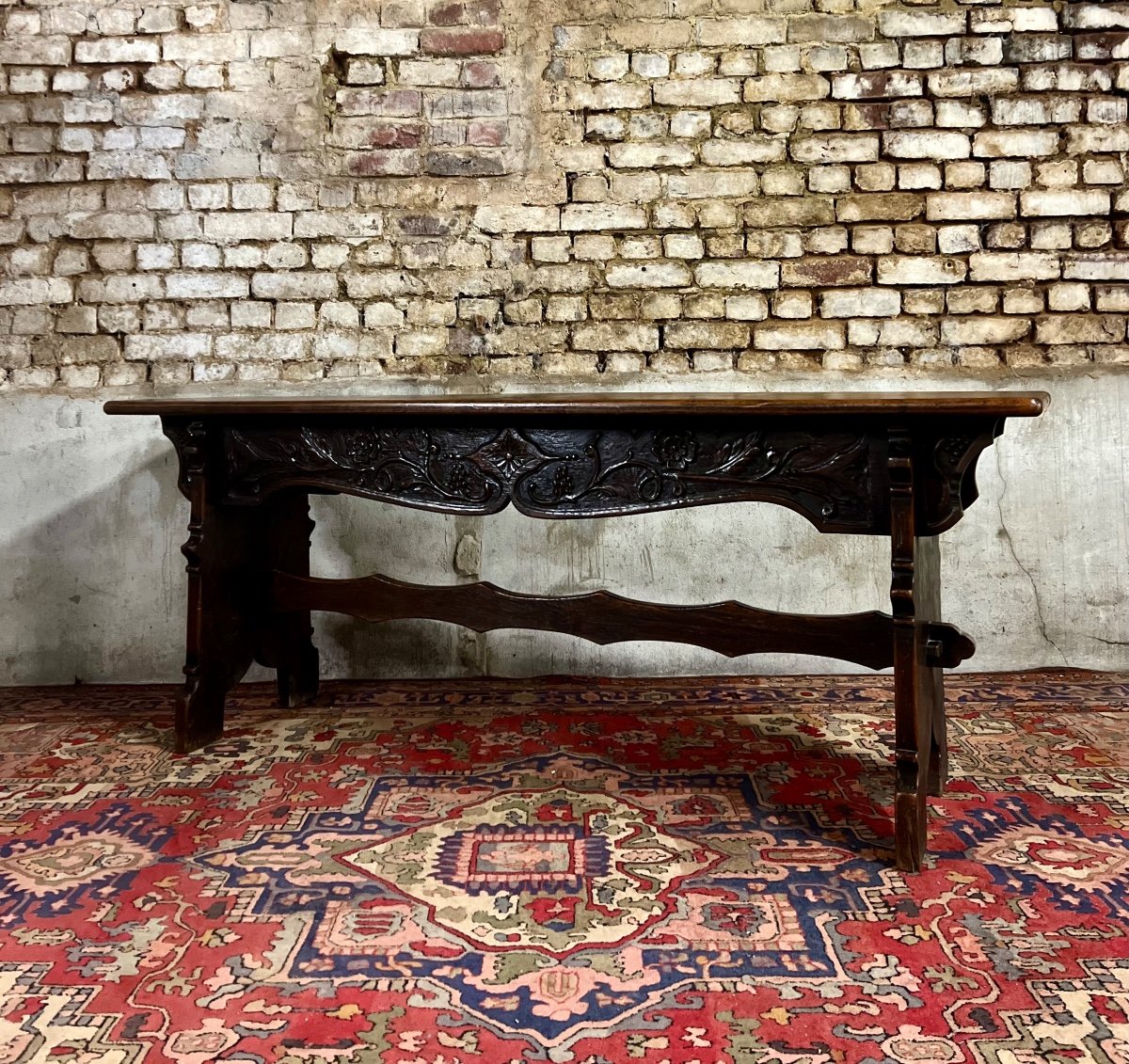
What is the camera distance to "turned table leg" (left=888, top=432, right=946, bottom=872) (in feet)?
6.44

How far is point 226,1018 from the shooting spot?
4.76 ft

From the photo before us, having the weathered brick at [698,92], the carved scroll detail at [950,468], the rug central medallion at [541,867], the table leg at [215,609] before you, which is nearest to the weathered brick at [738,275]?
the weathered brick at [698,92]

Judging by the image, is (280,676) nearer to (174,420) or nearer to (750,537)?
(174,420)

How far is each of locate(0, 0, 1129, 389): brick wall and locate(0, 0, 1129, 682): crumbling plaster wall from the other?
0.01m

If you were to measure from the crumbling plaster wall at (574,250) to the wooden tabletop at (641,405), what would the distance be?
0.93 m

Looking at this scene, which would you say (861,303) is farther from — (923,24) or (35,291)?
(35,291)

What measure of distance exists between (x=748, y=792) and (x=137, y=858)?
1404 mm

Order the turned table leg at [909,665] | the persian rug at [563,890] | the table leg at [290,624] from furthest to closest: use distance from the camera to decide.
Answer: the table leg at [290,624]
the turned table leg at [909,665]
the persian rug at [563,890]

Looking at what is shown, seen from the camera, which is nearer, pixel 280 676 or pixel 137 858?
pixel 137 858

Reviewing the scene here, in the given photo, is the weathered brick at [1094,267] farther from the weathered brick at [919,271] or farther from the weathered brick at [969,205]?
the weathered brick at [919,271]

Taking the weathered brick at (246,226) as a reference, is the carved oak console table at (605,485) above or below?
below

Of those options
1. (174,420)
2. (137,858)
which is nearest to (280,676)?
(174,420)

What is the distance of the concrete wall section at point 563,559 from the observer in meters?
3.39

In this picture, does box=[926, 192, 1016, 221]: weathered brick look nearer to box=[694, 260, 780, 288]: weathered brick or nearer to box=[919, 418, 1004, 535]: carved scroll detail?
box=[694, 260, 780, 288]: weathered brick
